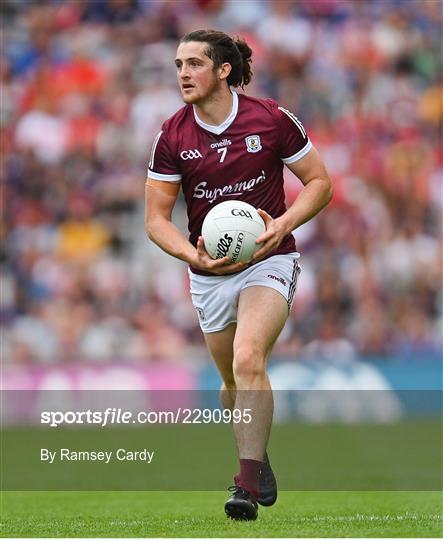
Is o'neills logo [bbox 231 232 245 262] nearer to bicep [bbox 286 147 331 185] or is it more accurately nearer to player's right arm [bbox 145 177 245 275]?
player's right arm [bbox 145 177 245 275]

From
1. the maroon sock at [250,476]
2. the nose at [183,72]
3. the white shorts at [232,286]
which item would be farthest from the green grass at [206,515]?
the nose at [183,72]

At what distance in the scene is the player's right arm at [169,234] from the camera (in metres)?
7.20

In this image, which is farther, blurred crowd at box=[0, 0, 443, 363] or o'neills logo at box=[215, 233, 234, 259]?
blurred crowd at box=[0, 0, 443, 363]

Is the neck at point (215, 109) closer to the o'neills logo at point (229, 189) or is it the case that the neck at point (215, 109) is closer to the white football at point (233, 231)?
the o'neills logo at point (229, 189)

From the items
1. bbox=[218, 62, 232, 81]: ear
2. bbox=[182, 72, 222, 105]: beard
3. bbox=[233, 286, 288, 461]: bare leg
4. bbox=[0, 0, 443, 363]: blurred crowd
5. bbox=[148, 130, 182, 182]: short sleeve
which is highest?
bbox=[218, 62, 232, 81]: ear

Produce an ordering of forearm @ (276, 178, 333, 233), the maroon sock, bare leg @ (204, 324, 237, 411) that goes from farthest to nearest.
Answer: bare leg @ (204, 324, 237, 411) < forearm @ (276, 178, 333, 233) < the maroon sock

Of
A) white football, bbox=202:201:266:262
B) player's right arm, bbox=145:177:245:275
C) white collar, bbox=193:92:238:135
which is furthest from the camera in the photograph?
white collar, bbox=193:92:238:135

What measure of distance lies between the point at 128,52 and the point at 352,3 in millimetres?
3640

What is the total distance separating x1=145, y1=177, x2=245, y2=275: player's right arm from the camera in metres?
7.20

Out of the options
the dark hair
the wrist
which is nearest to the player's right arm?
the wrist

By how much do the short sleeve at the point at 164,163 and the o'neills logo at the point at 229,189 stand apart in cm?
16

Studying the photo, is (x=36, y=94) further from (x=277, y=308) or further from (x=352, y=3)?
(x=277, y=308)

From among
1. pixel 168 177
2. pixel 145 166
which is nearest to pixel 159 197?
pixel 168 177

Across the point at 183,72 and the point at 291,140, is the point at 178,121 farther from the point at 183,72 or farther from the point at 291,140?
the point at 291,140
